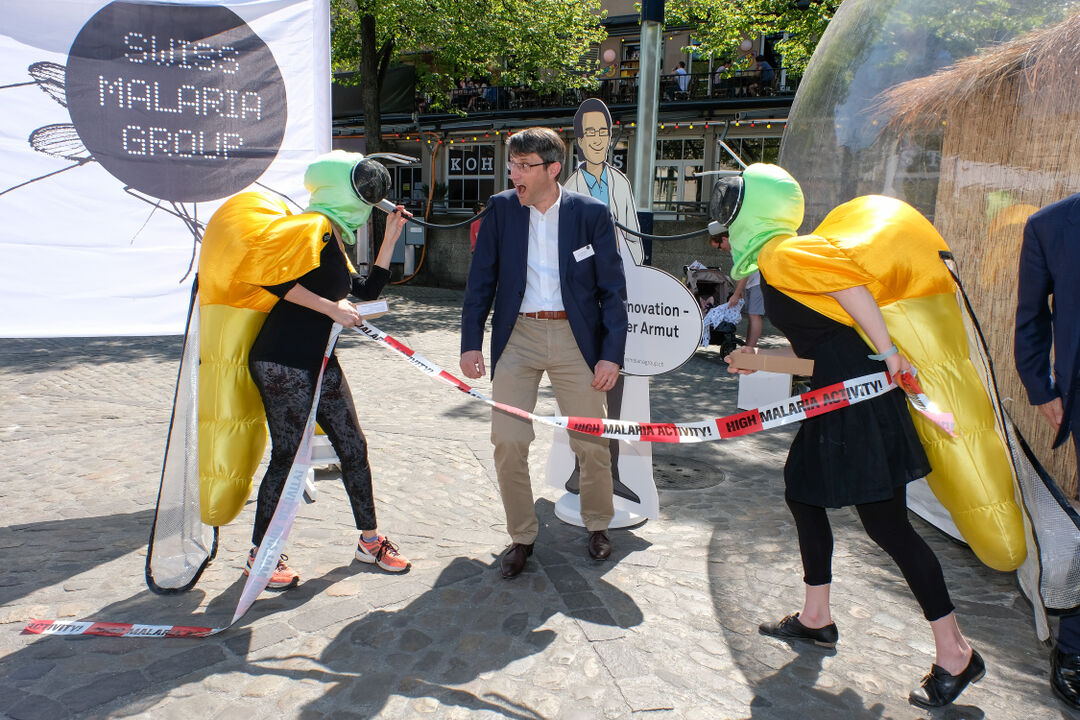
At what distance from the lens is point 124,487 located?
15.6 feet

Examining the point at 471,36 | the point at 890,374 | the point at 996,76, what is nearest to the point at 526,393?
the point at 890,374

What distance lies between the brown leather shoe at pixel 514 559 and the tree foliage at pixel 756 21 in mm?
13101

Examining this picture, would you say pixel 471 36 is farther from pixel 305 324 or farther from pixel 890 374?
pixel 890 374

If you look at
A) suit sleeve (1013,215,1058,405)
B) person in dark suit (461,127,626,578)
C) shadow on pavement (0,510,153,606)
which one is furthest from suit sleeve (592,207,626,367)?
shadow on pavement (0,510,153,606)

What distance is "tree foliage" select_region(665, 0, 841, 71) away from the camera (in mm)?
14758

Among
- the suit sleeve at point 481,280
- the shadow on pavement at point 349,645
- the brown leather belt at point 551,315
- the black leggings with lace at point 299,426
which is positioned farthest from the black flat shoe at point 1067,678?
the black leggings with lace at point 299,426

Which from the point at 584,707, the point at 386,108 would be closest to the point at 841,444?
the point at 584,707

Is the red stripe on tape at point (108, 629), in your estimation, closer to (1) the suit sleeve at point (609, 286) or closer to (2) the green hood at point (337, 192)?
(2) the green hood at point (337, 192)

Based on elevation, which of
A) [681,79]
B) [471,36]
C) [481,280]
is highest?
[681,79]

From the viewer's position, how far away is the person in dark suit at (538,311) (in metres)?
3.65

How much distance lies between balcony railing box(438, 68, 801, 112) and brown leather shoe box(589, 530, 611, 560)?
64.6 feet

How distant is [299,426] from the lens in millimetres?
3389

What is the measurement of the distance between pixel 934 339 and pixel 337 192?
2.37 metres

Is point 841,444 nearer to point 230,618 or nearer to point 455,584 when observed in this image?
point 455,584
